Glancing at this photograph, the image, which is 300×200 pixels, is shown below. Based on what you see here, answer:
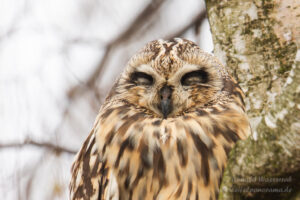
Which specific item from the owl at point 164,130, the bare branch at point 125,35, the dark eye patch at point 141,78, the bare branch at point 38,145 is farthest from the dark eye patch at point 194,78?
the bare branch at point 38,145

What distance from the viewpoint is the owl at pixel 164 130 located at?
1.83 m

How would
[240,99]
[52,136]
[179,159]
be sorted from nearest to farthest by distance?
1. [179,159]
2. [240,99]
3. [52,136]

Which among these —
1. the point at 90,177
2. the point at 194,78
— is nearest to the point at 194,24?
the point at 194,78

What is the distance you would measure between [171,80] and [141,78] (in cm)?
20

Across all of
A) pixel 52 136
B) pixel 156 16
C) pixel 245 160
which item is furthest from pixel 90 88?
pixel 245 160

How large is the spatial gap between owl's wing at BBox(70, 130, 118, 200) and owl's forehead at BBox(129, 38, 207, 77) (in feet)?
1.57

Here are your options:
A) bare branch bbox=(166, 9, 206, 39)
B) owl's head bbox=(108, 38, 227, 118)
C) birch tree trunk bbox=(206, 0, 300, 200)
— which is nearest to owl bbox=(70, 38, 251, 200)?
owl's head bbox=(108, 38, 227, 118)

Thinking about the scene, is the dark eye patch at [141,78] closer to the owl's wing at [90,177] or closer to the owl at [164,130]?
the owl at [164,130]

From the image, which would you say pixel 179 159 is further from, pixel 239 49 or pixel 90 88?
pixel 90 88

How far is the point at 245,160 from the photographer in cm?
129

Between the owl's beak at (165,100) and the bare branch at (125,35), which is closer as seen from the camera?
the owl's beak at (165,100)

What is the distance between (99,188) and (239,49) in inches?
A: 41.5

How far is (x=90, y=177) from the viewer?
6.84 ft

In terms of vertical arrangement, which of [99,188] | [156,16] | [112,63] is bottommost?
[99,188]
